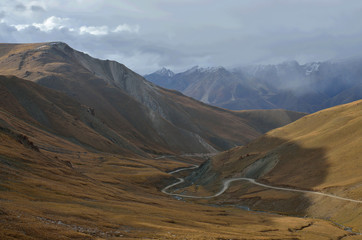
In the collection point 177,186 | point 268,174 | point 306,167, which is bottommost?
point 177,186

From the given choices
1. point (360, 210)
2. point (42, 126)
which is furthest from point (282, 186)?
point (42, 126)

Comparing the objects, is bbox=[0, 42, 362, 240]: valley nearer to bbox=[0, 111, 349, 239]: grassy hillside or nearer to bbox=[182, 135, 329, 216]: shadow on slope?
bbox=[0, 111, 349, 239]: grassy hillside

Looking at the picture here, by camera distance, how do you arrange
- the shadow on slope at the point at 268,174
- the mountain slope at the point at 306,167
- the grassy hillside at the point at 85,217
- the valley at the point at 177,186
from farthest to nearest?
the shadow on slope at the point at 268,174, the mountain slope at the point at 306,167, the valley at the point at 177,186, the grassy hillside at the point at 85,217

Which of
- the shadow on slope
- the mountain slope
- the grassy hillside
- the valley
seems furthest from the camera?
the shadow on slope

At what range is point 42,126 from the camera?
177 meters

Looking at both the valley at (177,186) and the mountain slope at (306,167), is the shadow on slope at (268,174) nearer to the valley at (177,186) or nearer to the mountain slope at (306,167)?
the mountain slope at (306,167)

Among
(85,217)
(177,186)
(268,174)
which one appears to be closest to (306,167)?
(268,174)

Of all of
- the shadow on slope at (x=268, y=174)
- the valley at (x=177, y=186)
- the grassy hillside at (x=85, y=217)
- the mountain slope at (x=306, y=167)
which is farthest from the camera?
the shadow on slope at (x=268, y=174)

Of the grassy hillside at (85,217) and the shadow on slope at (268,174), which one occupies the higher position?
the grassy hillside at (85,217)

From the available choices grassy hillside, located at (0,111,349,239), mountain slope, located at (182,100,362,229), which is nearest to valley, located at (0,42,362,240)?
grassy hillside, located at (0,111,349,239)

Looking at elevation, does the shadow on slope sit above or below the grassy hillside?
below

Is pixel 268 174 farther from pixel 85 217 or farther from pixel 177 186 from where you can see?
pixel 85 217

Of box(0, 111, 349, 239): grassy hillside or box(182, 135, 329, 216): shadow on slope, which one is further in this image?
box(182, 135, 329, 216): shadow on slope

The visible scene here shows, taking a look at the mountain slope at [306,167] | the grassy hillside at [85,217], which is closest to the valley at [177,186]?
the grassy hillside at [85,217]
